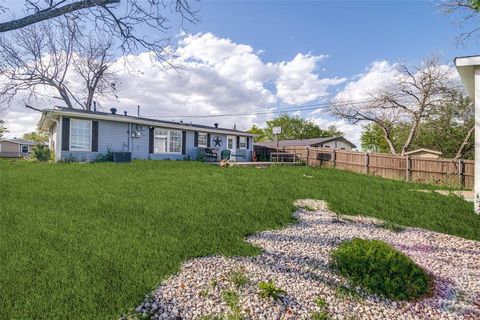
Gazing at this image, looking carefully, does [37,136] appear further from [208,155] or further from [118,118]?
[208,155]

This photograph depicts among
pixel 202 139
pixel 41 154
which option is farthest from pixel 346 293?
pixel 202 139

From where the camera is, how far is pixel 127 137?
14.3 m

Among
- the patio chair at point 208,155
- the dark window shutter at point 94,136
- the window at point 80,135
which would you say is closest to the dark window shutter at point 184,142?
the patio chair at point 208,155

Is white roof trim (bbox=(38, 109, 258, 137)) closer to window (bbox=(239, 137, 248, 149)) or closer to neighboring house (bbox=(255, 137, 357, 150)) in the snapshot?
window (bbox=(239, 137, 248, 149))

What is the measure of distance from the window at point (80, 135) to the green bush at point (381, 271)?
12.7 m

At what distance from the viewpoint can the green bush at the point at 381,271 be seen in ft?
8.72

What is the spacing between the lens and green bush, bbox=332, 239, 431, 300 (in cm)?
266

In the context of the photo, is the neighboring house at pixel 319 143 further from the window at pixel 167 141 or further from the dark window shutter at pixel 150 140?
the dark window shutter at pixel 150 140

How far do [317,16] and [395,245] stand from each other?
789 cm

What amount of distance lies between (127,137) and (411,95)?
17664 mm

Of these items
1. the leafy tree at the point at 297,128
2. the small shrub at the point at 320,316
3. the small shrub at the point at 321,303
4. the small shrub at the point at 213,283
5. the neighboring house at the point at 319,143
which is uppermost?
the leafy tree at the point at 297,128

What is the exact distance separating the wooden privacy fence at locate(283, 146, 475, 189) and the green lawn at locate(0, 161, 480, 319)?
4287mm

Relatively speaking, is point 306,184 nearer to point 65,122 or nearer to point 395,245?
point 395,245

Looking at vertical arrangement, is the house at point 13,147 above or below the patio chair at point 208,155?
above
